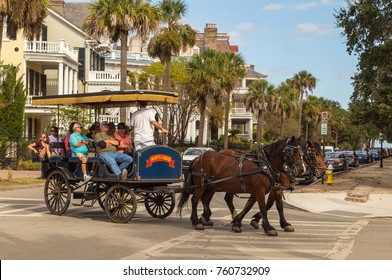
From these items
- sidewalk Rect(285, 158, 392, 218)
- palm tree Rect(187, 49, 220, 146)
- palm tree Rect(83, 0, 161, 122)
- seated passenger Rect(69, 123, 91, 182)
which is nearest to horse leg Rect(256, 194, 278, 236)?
seated passenger Rect(69, 123, 91, 182)

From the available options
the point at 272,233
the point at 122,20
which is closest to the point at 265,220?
the point at 272,233

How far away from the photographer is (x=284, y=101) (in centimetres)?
7694

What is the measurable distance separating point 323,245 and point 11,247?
17.4ft

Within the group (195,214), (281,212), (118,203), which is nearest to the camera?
(281,212)

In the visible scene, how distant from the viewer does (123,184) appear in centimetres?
1431

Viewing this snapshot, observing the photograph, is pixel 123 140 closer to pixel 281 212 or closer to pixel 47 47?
pixel 281 212

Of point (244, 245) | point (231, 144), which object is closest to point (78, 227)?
point (244, 245)

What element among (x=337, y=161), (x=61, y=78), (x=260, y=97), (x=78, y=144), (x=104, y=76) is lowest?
(x=337, y=161)

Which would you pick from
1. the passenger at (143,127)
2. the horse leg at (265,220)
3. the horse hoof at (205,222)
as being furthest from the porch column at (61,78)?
the horse leg at (265,220)

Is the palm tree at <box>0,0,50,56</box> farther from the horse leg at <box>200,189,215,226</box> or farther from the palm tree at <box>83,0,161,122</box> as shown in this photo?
the horse leg at <box>200,189,215,226</box>

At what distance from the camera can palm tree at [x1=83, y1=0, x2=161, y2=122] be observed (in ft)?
131

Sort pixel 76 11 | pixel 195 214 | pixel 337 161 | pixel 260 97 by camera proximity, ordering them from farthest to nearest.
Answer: pixel 260 97
pixel 76 11
pixel 337 161
pixel 195 214

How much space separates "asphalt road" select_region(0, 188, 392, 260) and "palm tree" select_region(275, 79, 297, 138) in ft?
196

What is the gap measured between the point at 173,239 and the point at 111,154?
311cm
